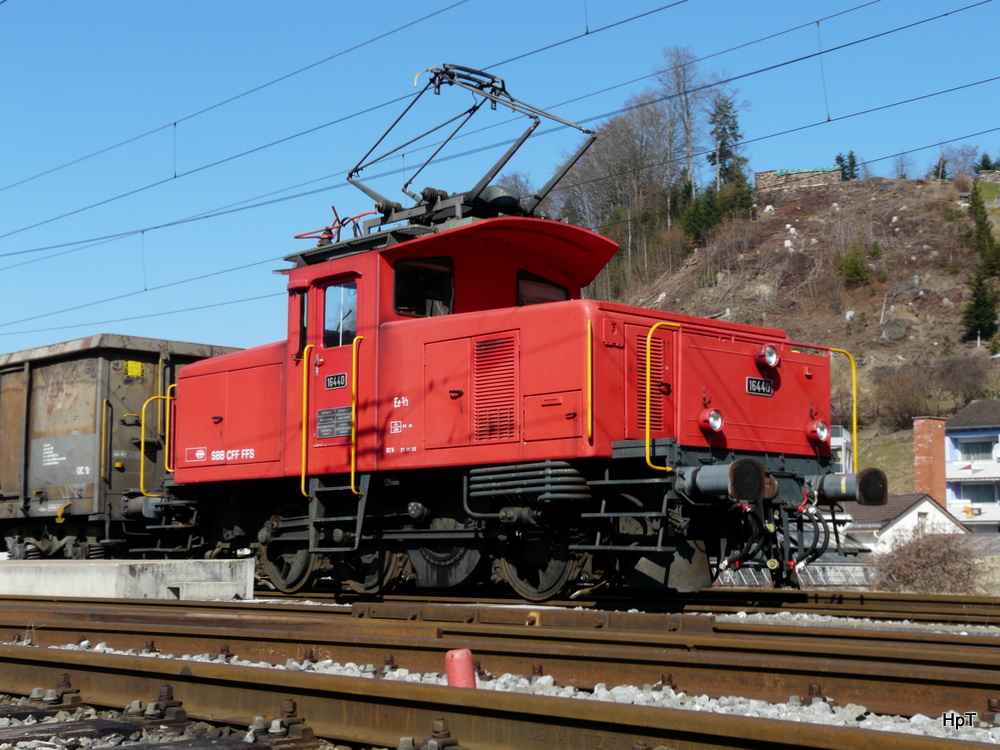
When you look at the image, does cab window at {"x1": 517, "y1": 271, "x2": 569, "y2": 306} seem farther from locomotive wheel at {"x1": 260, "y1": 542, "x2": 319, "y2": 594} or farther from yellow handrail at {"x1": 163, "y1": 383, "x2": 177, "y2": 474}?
yellow handrail at {"x1": 163, "y1": 383, "x2": 177, "y2": 474}

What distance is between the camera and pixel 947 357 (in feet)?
225

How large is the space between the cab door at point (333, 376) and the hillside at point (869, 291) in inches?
2104

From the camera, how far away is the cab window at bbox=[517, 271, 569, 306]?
→ 1152cm

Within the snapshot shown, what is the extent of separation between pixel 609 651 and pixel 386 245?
20.5 feet

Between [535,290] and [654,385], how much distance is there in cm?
272

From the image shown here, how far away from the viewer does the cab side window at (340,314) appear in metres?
11.1

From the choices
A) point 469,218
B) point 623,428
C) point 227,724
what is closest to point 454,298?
point 469,218

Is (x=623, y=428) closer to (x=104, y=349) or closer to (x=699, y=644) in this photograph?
(x=699, y=644)

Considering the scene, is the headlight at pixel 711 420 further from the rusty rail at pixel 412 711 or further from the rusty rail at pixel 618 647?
the rusty rail at pixel 412 711

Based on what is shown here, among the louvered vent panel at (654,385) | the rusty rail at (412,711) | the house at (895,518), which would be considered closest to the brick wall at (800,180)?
the house at (895,518)

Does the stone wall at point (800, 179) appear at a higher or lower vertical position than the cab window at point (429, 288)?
higher

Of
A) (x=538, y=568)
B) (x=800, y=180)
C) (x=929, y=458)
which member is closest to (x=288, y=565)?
(x=538, y=568)

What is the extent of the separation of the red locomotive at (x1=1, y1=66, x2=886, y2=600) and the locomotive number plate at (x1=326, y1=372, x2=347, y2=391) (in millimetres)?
35

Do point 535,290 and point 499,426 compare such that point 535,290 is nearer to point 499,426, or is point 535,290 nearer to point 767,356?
point 499,426
